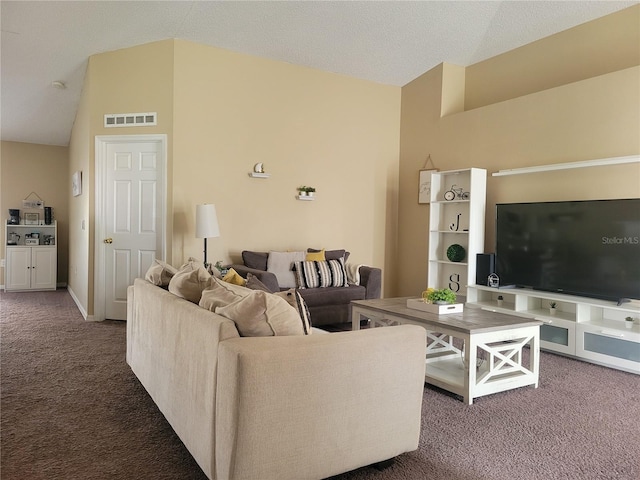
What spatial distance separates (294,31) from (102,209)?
2901 millimetres

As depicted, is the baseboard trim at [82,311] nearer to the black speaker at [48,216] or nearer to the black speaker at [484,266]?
the black speaker at [48,216]

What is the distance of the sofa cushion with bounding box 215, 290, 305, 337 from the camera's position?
1885 millimetres

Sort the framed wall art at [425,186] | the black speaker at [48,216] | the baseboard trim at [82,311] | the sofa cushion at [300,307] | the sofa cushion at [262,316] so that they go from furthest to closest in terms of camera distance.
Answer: the black speaker at [48,216]
the framed wall art at [425,186]
the baseboard trim at [82,311]
the sofa cushion at [300,307]
the sofa cushion at [262,316]

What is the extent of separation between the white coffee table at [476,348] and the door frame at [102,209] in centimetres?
270

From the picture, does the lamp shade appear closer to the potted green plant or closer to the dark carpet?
the dark carpet

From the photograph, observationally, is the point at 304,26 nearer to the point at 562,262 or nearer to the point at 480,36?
the point at 480,36

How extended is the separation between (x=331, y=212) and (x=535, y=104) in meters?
2.67

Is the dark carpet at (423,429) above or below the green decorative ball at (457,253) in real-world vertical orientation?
below

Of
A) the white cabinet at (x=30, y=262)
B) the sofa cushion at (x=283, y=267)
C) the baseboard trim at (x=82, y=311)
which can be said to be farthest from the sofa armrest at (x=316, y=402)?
the white cabinet at (x=30, y=262)

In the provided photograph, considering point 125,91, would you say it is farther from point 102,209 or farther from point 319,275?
point 319,275

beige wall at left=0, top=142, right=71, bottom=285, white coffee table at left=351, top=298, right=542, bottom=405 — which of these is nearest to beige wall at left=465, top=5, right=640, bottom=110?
white coffee table at left=351, top=298, right=542, bottom=405

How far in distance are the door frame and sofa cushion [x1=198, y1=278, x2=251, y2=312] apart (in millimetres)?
3004

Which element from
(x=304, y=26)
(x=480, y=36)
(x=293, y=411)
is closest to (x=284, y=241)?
(x=304, y=26)

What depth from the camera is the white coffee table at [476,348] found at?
295 centimetres
